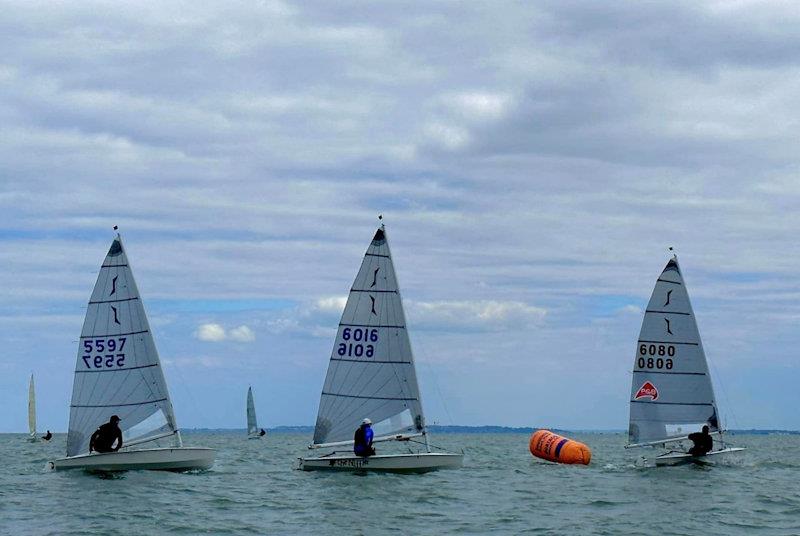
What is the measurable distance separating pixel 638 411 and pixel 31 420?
82.2 metres

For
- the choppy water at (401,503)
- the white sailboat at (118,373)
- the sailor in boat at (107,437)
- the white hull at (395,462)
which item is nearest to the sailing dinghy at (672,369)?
the choppy water at (401,503)

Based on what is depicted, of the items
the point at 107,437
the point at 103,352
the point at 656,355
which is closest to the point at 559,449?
the point at 656,355

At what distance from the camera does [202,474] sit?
38.4m

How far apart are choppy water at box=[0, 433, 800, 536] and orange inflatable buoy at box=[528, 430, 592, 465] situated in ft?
19.3

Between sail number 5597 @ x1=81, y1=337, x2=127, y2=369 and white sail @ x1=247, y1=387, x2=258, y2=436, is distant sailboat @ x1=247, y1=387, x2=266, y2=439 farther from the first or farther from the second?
sail number 5597 @ x1=81, y1=337, x2=127, y2=369

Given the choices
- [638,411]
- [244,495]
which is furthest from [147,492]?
[638,411]

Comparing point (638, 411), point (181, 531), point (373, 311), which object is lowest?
point (181, 531)

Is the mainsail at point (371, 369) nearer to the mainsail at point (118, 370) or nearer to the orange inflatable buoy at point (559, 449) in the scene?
the mainsail at point (118, 370)

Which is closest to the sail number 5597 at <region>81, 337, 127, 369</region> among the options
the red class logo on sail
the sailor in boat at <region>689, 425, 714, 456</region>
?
the red class logo on sail

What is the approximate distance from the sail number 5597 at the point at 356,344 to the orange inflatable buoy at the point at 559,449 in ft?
41.0

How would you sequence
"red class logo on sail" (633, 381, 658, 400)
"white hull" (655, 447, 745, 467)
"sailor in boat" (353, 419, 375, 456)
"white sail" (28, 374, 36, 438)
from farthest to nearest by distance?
"white sail" (28, 374, 36, 438), "red class logo on sail" (633, 381, 658, 400), "white hull" (655, 447, 745, 467), "sailor in boat" (353, 419, 375, 456)

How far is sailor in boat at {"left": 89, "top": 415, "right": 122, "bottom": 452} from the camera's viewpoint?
3697 centimetres

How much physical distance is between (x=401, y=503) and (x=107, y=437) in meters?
11.6

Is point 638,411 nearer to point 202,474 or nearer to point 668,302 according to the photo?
point 668,302
